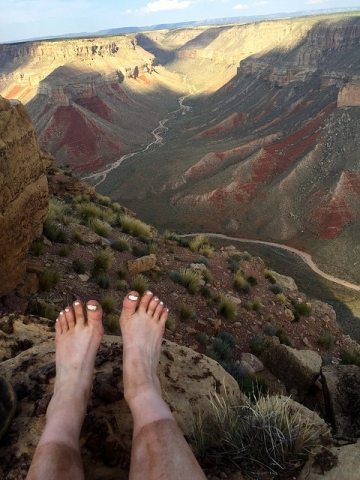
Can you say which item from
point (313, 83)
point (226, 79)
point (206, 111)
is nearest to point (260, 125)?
point (313, 83)

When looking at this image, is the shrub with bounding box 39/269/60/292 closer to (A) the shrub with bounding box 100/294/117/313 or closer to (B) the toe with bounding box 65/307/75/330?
(A) the shrub with bounding box 100/294/117/313

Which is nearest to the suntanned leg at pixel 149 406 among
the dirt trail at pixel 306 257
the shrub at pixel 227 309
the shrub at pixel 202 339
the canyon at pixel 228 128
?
the shrub at pixel 202 339

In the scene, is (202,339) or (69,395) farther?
(202,339)

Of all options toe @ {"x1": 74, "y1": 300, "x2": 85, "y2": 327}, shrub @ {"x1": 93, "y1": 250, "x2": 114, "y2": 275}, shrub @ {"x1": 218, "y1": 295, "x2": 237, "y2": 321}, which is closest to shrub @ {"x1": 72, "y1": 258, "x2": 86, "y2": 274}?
shrub @ {"x1": 93, "y1": 250, "x2": 114, "y2": 275}

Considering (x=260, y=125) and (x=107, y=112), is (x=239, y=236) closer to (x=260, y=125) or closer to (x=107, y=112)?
(x=260, y=125)

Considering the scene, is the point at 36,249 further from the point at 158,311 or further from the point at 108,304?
the point at 158,311

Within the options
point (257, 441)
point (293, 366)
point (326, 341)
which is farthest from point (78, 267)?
point (257, 441)

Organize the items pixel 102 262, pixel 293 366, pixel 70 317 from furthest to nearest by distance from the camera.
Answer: pixel 102 262 < pixel 293 366 < pixel 70 317
